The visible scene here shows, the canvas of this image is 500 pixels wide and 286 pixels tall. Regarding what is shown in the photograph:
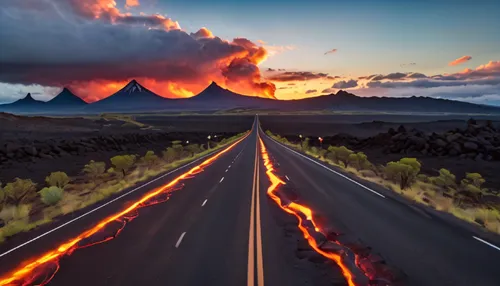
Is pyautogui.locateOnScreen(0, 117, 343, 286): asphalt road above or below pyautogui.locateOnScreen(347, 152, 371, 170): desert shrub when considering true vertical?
above

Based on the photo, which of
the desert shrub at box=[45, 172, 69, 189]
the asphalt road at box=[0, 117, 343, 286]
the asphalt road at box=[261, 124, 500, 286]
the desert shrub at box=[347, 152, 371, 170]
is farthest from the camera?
the desert shrub at box=[347, 152, 371, 170]

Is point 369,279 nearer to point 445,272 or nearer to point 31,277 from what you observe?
point 445,272

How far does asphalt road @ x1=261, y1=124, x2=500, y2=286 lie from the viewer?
844 centimetres

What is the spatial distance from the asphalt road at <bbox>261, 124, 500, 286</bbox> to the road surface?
22 millimetres

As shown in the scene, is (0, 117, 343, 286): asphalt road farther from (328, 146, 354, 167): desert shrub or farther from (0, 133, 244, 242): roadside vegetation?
(328, 146, 354, 167): desert shrub

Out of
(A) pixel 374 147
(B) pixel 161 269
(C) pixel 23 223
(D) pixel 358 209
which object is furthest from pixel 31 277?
(A) pixel 374 147

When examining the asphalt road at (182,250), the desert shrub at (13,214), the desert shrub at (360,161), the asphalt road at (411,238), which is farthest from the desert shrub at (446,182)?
the desert shrub at (13,214)

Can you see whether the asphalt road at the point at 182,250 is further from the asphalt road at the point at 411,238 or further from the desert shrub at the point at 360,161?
the desert shrub at the point at 360,161

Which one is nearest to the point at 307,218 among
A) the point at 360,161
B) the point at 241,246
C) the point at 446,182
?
the point at 241,246

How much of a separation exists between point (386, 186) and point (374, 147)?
121 ft

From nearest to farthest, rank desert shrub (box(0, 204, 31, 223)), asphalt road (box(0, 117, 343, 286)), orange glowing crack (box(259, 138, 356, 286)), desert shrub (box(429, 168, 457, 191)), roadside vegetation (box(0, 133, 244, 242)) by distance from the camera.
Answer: asphalt road (box(0, 117, 343, 286))
orange glowing crack (box(259, 138, 356, 286))
roadside vegetation (box(0, 133, 244, 242))
desert shrub (box(0, 204, 31, 223))
desert shrub (box(429, 168, 457, 191))

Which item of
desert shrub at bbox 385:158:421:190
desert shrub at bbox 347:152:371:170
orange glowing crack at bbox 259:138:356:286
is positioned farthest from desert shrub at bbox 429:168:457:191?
orange glowing crack at bbox 259:138:356:286

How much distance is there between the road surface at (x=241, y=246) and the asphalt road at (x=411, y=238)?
0.02 m

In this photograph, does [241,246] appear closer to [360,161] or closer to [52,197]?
[52,197]
